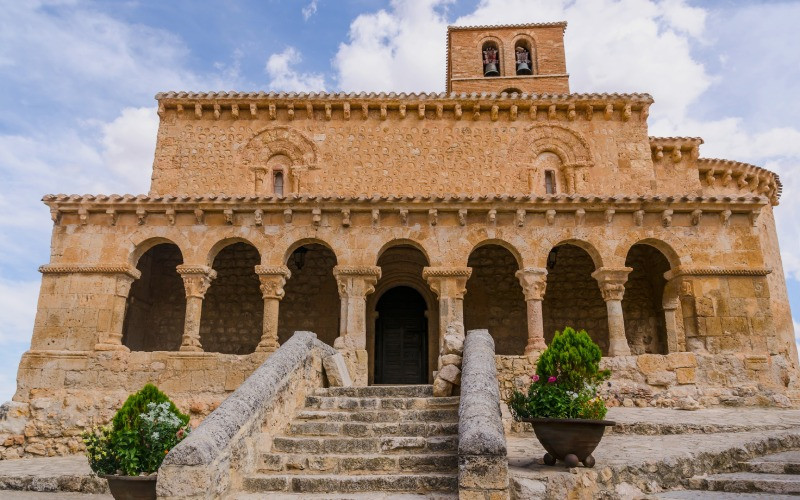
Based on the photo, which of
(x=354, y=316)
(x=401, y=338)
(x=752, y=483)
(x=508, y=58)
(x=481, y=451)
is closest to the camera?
(x=481, y=451)

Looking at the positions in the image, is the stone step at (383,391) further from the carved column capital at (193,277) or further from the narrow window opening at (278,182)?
the narrow window opening at (278,182)

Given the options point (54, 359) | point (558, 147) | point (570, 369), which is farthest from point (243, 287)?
point (570, 369)

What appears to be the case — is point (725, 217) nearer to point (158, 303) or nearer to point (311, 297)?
point (311, 297)

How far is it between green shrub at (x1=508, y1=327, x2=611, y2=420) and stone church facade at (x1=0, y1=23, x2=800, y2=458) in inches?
62.1

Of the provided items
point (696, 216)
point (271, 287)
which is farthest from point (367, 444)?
point (696, 216)

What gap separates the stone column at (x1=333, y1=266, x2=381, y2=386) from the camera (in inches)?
396

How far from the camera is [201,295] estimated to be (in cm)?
1081

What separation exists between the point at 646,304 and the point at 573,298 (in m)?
1.82

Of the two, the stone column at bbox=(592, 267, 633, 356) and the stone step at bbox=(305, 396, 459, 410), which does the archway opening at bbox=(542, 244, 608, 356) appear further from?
the stone step at bbox=(305, 396, 459, 410)

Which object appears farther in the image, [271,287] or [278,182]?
[278,182]

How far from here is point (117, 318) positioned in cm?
1046

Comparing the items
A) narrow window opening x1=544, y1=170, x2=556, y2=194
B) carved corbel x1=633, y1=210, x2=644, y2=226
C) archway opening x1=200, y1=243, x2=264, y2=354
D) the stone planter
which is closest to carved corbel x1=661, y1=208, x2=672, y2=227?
carved corbel x1=633, y1=210, x2=644, y2=226

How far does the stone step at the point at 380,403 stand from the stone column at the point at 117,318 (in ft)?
17.1

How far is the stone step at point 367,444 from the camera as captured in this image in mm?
5527
